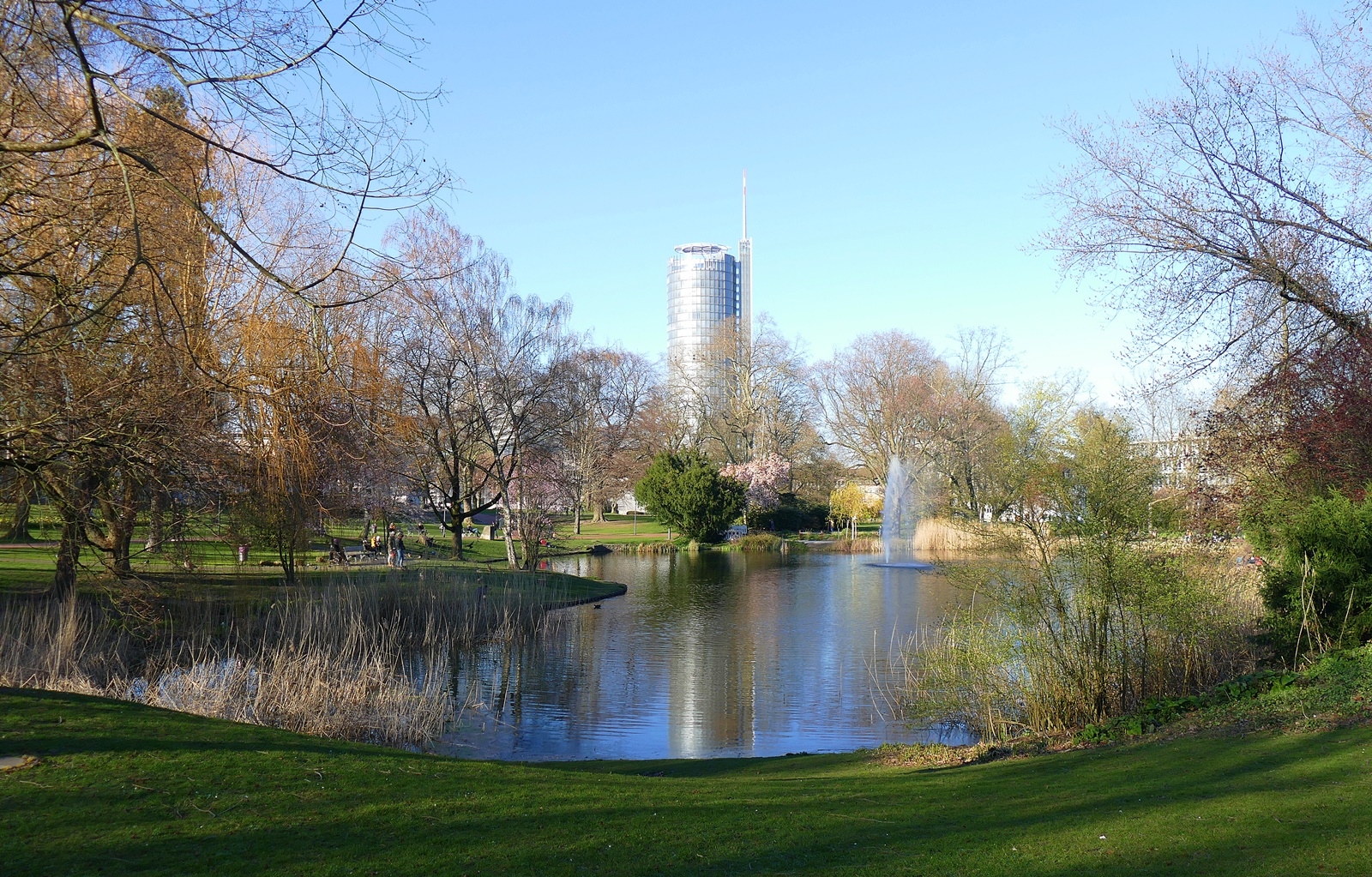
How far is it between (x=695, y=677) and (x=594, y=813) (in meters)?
10.3

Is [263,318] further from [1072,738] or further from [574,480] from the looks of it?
[574,480]

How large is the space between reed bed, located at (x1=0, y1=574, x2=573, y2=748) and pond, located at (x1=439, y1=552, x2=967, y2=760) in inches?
31.2

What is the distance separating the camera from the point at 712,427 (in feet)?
183

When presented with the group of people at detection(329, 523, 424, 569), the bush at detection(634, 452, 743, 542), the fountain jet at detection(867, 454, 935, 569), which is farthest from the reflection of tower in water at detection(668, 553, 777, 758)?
the fountain jet at detection(867, 454, 935, 569)

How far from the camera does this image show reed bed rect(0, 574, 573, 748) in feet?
31.8

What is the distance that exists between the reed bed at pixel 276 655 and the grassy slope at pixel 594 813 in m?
2.70

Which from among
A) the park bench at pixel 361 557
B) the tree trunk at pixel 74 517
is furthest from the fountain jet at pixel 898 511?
the tree trunk at pixel 74 517

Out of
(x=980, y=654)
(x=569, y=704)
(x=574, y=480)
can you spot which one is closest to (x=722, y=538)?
(x=574, y=480)

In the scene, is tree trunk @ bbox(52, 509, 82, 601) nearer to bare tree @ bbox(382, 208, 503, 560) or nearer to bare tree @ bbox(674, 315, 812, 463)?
bare tree @ bbox(382, 208, 503, 560)

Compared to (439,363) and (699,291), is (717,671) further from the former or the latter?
(699,291)

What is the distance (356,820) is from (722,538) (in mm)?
42570

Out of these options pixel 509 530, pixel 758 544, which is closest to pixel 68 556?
pixel 509 530

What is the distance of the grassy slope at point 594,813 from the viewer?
441cm

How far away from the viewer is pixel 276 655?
35.3 feet
